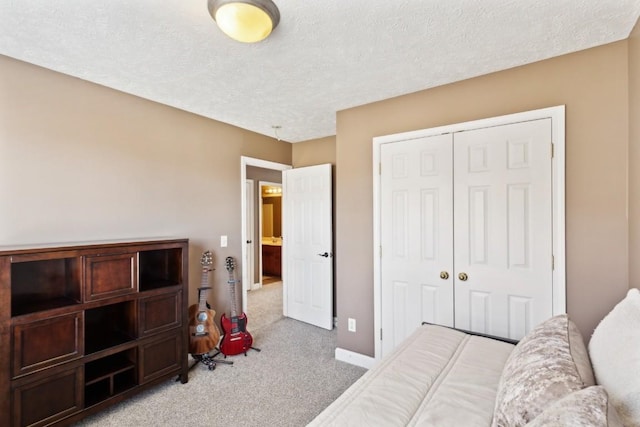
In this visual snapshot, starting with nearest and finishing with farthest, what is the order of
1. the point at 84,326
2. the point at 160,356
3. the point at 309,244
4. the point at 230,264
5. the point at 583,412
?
the point at 583,412, the point at 84,326, the point at 160,356, the point at 230,264, the point at 309,244

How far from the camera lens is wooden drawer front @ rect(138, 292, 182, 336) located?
2.28 meters

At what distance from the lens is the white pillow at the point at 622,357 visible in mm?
843

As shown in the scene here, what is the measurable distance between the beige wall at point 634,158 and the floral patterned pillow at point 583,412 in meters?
1.38

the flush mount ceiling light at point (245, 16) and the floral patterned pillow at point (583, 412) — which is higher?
the flush mount ceiling light at point (245, 16)

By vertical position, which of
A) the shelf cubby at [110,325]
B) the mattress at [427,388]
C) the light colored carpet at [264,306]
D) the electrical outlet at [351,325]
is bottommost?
the light colored carpet at [264,306]

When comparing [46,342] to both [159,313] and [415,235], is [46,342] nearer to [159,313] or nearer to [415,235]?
[159,313]

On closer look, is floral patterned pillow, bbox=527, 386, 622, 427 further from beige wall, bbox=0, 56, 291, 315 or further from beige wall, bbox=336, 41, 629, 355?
Answer: beige wall, bbox=0, 56, 291, 315

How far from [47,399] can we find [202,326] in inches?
45.6

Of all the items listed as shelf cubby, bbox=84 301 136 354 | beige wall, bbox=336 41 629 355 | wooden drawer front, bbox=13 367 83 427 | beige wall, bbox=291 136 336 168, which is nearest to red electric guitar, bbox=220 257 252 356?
shelf cubby, bbox=84 301 136 354

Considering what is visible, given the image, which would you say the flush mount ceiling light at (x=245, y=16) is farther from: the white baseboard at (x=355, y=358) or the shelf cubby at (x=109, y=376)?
the white baseboard at (x=355, y=358)

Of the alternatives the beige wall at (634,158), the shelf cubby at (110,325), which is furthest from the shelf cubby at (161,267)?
the beige wall at (634,158)

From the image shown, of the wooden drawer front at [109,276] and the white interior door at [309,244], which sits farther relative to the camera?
the white interior door at [309,244]

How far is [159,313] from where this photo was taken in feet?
7.80

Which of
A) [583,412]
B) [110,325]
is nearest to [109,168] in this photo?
[110,325]
